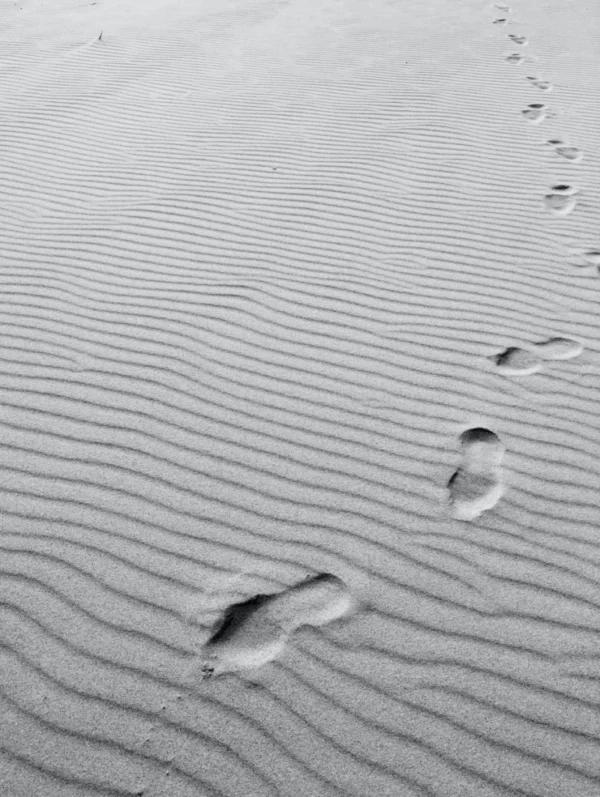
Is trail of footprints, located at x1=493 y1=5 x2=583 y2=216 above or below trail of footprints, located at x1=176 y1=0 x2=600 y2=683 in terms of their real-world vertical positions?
above

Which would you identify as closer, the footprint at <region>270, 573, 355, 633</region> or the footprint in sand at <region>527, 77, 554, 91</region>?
the footprint at <region>270, 573, 355, 633</region>

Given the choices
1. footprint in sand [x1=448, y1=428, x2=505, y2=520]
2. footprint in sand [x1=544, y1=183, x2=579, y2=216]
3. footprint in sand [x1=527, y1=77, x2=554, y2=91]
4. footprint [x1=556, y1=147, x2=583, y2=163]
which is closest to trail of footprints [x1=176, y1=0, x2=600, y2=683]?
footprint in sand [x1=448, y1=428, x2=505, y2=520]

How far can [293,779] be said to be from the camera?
171cm

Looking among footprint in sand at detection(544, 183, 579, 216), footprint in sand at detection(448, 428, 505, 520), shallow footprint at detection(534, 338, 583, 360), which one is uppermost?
footprint in sand at detection(544, 183, 579, 216)

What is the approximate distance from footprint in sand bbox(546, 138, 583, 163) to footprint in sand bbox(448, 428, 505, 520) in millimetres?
3611

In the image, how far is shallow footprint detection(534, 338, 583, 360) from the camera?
3260 mm

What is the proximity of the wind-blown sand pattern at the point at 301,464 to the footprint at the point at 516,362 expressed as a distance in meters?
0.01

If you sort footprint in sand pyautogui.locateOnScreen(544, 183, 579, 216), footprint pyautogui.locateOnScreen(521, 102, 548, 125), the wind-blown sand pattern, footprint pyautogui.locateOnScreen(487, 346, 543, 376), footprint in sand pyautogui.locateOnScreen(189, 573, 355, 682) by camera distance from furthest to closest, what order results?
footprint pyautogui.locateOnScreen(521, 102, 548, 125), footprint in sand pyautogui.locateOnScreen(544, 183, 579, 216), footprint pyautogui.locateOnScreen(487, 346, 543, 376), footprint in sand pyautogui.locateOnScreen(189, 573, 355, 682), the wind-blown sand pattern

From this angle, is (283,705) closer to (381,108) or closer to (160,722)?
(160,722)

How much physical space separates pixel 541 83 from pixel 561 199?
126 inches

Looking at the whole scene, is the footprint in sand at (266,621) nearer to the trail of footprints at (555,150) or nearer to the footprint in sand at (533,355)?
the footprint in sand at (533,355)

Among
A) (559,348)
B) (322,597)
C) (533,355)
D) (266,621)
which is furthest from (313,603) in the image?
(559,348)

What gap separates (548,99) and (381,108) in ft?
5.43

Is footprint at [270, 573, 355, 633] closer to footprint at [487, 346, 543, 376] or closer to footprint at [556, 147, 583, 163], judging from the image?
footprint at [487, 346, 543, 376]
